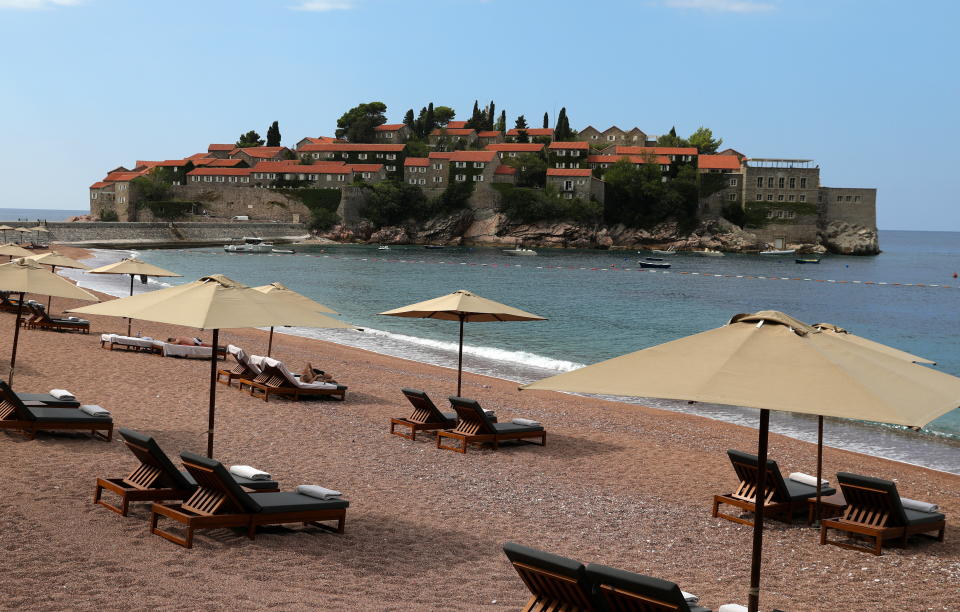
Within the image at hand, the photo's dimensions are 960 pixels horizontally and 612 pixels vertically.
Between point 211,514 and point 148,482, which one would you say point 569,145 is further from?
point 211,514

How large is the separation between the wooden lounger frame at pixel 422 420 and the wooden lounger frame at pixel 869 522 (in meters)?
5.48

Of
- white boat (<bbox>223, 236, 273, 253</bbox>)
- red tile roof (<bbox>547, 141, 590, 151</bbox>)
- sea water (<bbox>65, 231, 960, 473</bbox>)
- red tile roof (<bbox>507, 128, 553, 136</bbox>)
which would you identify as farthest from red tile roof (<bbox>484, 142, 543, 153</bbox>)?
white boat (<bbox>223, 236, 273, 253</bbox>)

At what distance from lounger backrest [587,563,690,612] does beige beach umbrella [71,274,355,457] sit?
419 centimetres

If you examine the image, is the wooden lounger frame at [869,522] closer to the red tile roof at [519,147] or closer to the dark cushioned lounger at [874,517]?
the dark cushioned lounger at [874,517]

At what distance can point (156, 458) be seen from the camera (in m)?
7.65

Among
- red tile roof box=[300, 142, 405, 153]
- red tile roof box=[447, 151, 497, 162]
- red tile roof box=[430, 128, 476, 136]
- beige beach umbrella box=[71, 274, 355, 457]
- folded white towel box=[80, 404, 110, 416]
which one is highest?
red tile roof box=[430, 128, 476, 136]

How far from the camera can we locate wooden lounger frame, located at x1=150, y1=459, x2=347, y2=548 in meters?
7.09

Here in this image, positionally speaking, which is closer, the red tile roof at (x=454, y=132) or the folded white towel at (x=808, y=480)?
the folded white towel at (x=808, y=480)

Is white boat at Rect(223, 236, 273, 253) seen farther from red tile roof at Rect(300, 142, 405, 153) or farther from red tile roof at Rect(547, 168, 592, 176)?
red tile roof at Rect(547, 168, 592, 176)

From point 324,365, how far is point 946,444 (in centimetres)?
1280

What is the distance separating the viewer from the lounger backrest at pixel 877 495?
831cm

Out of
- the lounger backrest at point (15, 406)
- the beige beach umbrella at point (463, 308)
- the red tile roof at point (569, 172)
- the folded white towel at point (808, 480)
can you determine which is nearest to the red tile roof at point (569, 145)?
the red tile roof at point (569, 172)

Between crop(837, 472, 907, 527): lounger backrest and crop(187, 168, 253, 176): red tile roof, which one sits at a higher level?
crop(187, 168, 253, 176): red tile roof

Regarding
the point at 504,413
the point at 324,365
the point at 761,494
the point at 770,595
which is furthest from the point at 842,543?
the point at 324,365
